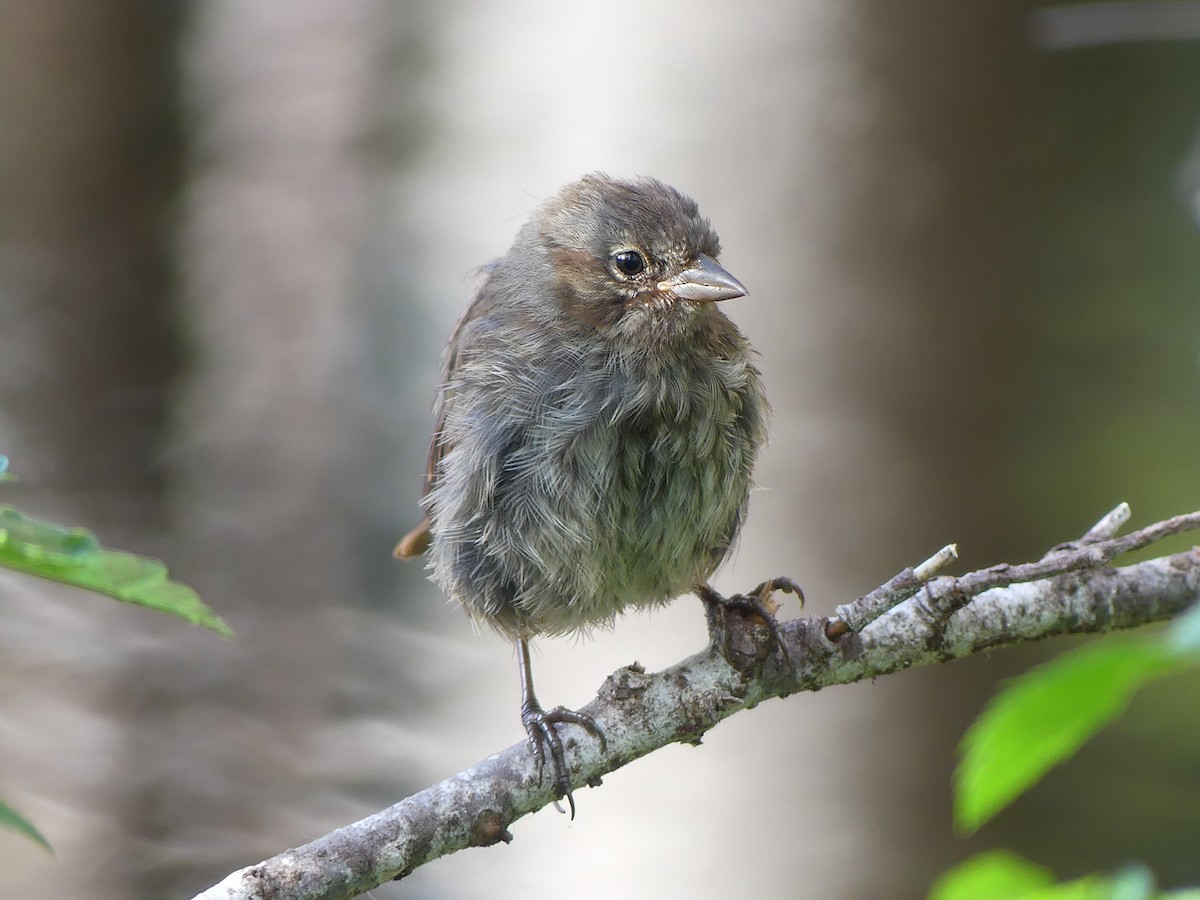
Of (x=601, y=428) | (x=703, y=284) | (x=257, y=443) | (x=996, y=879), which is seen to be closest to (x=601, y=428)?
(x=601, y=428)

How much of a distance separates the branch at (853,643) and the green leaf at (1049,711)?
1.56 metres

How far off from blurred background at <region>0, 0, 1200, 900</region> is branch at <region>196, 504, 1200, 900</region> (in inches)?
63.7

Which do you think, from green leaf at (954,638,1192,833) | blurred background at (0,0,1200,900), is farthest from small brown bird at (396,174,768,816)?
green leaf at (954,638,1192,833)

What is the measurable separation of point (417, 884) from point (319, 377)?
259 centimetres

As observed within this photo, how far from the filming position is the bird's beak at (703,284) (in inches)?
127

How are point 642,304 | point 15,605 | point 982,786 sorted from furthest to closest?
1. point 15,605
2. point 642,304
3. point 982,786

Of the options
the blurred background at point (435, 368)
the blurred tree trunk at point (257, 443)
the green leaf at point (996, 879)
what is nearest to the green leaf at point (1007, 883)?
the green leaf at point (996, 879)

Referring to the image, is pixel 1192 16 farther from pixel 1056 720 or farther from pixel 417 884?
pixel 417 884

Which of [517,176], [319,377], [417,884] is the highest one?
[517,176]

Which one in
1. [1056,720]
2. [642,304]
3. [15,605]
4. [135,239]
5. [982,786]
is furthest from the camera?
[135,239]

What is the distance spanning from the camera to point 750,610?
3.00 m

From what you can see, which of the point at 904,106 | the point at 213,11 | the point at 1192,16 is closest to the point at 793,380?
the point at 904,106

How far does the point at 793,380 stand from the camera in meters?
4.86

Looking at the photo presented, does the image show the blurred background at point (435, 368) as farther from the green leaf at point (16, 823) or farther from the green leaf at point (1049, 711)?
the green leaf at point (16, 823)
